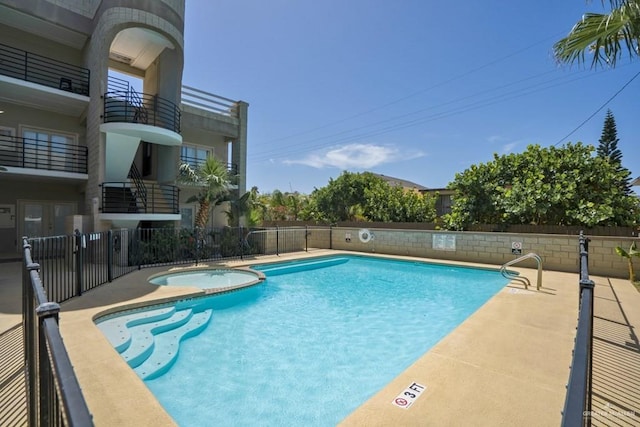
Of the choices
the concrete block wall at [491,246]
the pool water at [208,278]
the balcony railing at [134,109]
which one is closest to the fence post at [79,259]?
the pool water at [208,278]

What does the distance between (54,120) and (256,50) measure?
9.64 metres

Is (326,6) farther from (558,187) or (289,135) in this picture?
(289,135)

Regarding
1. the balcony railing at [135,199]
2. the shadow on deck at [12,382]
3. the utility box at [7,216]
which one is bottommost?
the shadow on deck at [12,382]

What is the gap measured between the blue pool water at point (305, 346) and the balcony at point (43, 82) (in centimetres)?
1008

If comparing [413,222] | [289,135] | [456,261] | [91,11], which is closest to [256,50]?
[91,11]

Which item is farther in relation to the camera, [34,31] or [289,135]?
[289,135]

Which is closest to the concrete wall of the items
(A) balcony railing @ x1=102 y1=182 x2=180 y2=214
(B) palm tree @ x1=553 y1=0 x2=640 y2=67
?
(A) balcony railing @ x1=102 y1=182 x2=180 y2=214

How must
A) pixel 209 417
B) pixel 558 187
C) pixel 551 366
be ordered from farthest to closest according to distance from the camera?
pixel 558 187 < pixel 551 366 < pixel 209 417

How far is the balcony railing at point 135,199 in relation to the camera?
1159 centimetres

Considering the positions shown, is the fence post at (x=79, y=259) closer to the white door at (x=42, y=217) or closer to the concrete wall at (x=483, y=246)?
the white door at (x=42, y=217)

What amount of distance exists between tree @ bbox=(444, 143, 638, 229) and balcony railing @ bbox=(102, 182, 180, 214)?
12.3 m

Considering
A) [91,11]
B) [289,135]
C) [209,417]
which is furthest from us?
[289,135]

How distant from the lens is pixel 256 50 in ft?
54.8

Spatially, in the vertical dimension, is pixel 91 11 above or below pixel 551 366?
above
